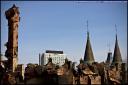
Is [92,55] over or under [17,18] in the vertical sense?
under

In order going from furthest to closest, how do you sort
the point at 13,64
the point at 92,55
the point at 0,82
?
1. the point at 92,55
2. the point at 13,64
3. the point at 0,82

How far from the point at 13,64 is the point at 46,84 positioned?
6.61 m

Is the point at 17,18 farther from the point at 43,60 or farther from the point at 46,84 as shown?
the point at 43,60

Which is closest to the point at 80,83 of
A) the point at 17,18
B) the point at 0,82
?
the point at 0,82

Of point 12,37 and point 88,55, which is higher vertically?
point 12,37

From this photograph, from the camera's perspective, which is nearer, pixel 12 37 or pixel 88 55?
pixel 12 37

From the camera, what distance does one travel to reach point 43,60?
79.7 m

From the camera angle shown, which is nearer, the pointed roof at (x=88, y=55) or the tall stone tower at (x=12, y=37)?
the tall stone tower at (x=12, y=37)

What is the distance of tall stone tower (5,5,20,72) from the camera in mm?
26703

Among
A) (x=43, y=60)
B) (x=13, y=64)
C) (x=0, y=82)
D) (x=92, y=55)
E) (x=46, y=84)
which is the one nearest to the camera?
(x=46, y=84)

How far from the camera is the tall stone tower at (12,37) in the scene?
87.6 feet

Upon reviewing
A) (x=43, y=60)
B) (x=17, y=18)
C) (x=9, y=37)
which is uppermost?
(x=17, y=18)

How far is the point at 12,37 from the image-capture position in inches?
1081

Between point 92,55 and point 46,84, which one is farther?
point 92,55
